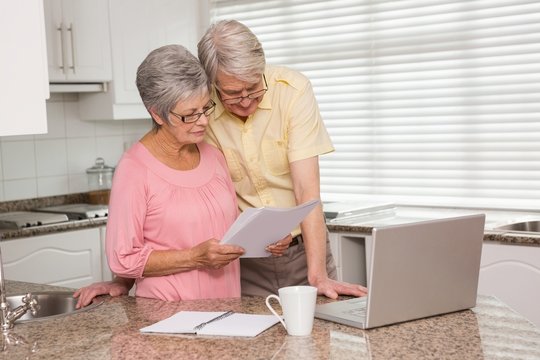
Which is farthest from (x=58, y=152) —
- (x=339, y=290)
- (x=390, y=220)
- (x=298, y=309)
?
(x=298, y=309)

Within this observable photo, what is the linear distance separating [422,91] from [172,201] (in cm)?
212

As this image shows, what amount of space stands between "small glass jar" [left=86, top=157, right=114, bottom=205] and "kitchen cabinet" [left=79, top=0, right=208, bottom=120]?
28 centimetres

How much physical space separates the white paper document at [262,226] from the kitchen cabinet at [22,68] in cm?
53

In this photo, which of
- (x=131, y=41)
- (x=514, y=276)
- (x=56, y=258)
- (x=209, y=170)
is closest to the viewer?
(x=209, y=170)

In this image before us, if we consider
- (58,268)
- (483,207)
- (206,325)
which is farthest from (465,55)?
(206,325)

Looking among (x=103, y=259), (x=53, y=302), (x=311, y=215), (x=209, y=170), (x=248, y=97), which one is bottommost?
(x=103, y=259)

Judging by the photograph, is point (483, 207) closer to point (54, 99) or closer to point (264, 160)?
point (264, 160)

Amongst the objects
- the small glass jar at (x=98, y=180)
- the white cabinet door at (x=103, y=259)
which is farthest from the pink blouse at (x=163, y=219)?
the small glass jar at (x=98, y=180)

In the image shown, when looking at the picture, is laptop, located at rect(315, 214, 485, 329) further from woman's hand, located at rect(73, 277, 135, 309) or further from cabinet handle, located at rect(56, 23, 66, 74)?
cabinet handle, located at rect(56, 23, 66, 74)

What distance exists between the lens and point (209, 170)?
2324 mm

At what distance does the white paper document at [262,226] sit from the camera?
197 centimetres

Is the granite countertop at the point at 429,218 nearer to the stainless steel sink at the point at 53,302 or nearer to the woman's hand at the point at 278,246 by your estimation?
the woman's hand at the point at 278,246

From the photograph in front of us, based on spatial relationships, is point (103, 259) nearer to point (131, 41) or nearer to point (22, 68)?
point (131, 41)

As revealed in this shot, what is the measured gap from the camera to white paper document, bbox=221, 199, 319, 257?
6.47ft
